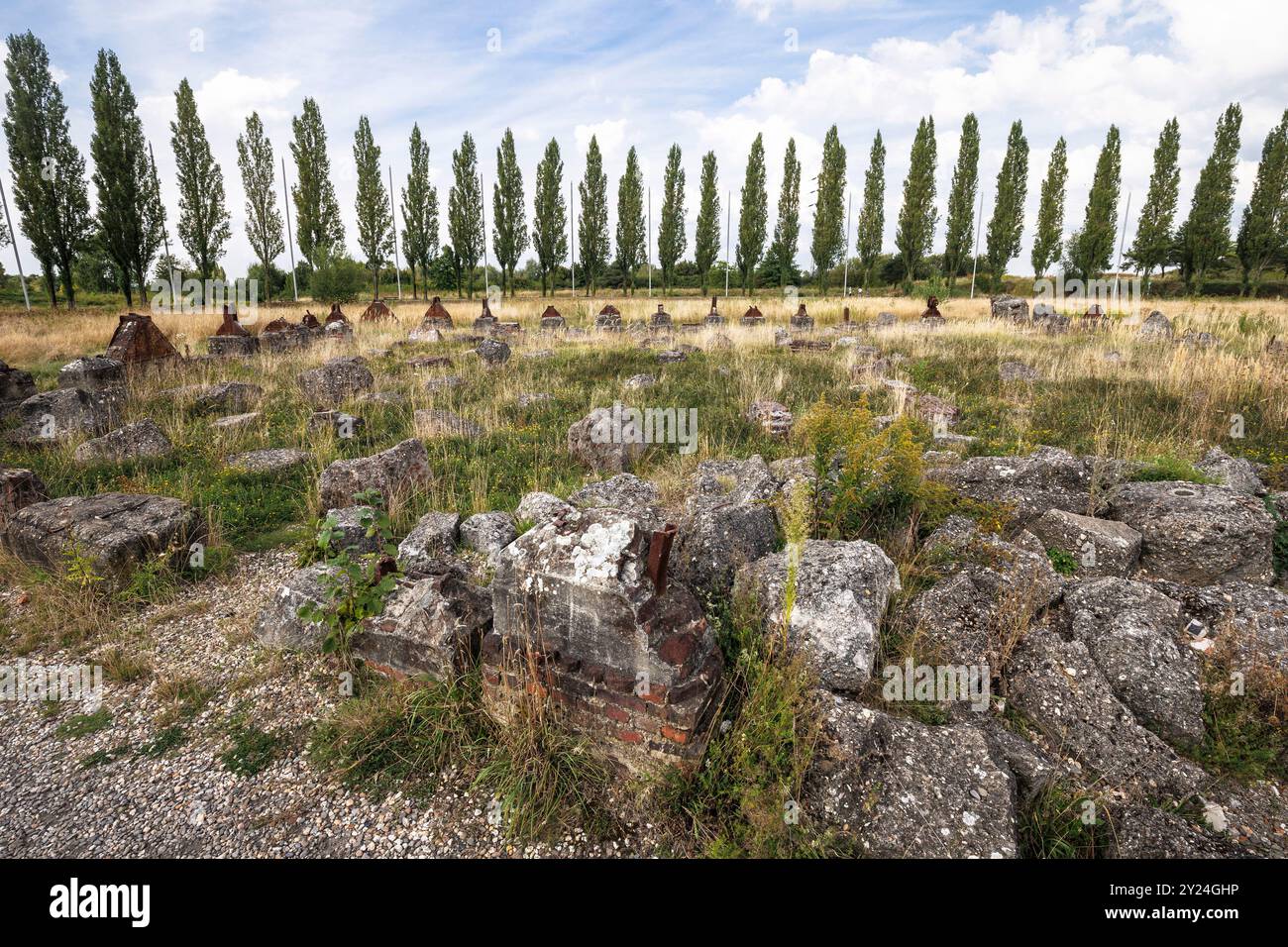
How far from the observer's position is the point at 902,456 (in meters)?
4.95

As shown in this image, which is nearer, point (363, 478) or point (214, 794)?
point (214, 794)

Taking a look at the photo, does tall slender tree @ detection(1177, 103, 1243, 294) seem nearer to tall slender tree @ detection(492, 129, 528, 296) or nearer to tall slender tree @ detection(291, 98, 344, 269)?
tall slender tree @ detection(492, 129, 528, 296)

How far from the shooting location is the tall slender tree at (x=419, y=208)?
4034cm

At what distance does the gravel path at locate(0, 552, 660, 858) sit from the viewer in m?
2.82

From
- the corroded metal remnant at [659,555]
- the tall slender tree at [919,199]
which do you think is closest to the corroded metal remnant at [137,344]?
the corroded metal remnant at [659,555]

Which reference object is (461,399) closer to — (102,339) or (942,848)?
(942,848)

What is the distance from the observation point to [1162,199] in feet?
120

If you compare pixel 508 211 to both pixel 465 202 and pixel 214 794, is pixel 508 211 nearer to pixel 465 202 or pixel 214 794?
pixel 465 202

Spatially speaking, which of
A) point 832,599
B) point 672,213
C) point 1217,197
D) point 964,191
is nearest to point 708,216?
point 672,213

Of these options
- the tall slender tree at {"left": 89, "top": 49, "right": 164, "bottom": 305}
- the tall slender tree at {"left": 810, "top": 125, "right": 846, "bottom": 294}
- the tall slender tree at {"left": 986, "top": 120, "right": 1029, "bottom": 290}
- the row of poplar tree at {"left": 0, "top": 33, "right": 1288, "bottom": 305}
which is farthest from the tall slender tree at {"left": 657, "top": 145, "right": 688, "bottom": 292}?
the tall slender tree at {"left": 89, "top": 49, "right": 164, "bottom": 305}

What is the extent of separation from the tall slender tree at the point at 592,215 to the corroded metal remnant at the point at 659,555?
40.5m

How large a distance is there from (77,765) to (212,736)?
64cm

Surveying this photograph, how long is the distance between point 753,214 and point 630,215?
8.40 m
